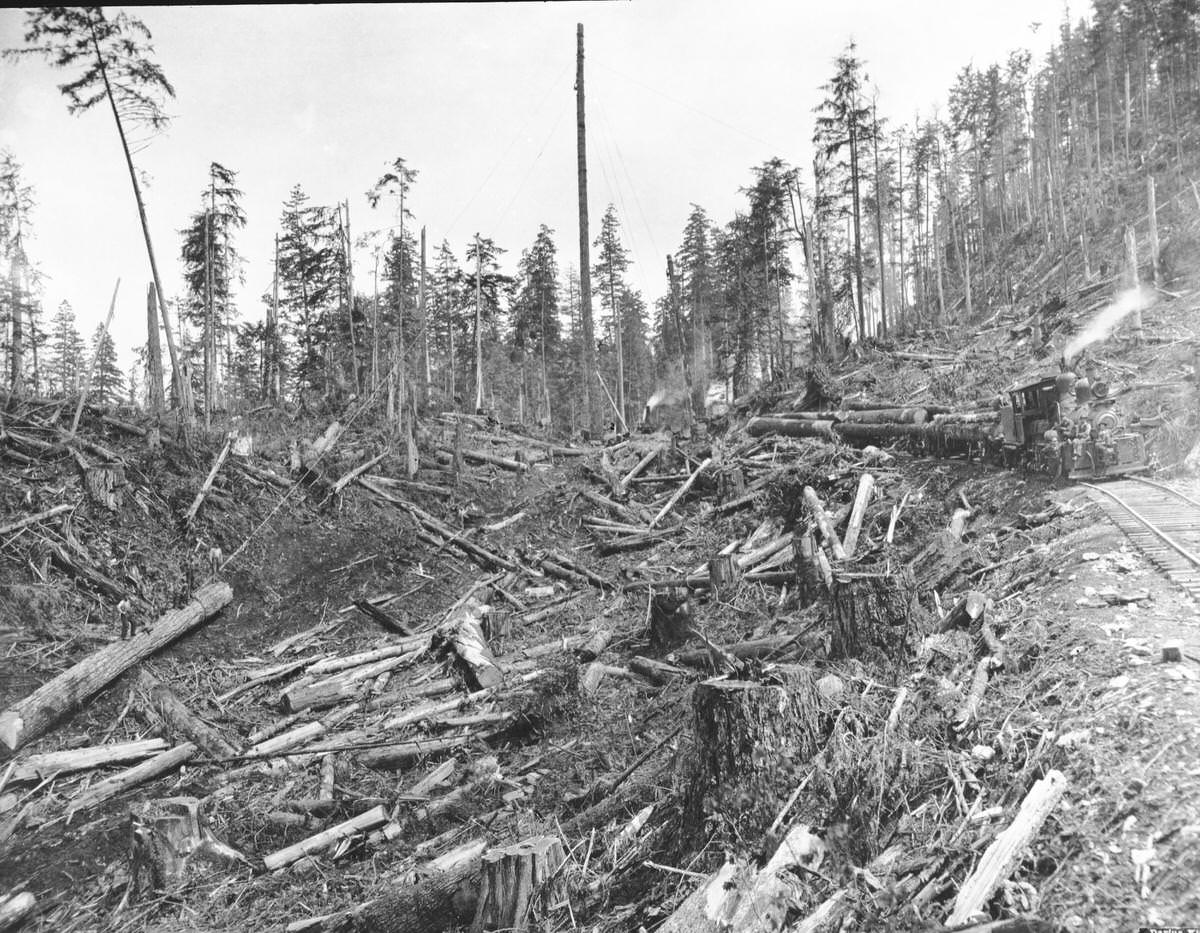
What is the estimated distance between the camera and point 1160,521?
7.82 meters

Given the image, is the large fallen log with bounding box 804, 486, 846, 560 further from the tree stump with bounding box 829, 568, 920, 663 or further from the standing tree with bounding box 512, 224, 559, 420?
the standing tree with bounding box 512, 224, 559, 420

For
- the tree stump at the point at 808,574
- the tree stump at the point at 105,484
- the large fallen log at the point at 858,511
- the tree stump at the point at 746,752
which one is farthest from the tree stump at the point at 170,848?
the large fallen log at the point at 858,511

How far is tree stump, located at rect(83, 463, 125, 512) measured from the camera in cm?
1026

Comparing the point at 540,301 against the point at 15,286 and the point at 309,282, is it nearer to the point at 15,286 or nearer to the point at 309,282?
the point at 309,282

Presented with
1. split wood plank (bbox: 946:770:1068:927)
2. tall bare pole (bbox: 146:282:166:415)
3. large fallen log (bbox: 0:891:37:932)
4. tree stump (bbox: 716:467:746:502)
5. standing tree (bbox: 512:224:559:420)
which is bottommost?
large fallen log (bbox: 0:891:37:932)

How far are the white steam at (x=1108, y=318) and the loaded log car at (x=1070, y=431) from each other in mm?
9319

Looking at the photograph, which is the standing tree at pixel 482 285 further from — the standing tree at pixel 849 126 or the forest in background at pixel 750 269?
the standing tree at pixel 849 126

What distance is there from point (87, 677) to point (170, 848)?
3447 mm

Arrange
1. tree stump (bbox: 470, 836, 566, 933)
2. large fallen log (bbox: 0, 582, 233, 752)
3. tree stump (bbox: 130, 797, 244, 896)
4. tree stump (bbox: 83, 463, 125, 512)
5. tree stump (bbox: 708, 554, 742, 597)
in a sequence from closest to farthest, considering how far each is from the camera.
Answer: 1. tree stump (bbox: 470, 836, 566, 933)
2. tree stump (bbox: 130, 797, 244, 896)
3. large fallen log (bbox: 0, 582, 233, 752)
4. tree stump (bbox: 708, 554, 742, 597)
5. tree stump (bbox: 83, 463, 125, 512)

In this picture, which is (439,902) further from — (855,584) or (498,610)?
A: (498,610)

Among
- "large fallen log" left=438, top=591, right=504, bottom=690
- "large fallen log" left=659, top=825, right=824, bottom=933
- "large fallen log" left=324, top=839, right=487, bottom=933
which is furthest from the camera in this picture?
"large fallen log" left=438, top=591, right=504, bottom=690

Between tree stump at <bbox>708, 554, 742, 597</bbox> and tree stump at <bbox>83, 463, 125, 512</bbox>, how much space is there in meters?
9.99

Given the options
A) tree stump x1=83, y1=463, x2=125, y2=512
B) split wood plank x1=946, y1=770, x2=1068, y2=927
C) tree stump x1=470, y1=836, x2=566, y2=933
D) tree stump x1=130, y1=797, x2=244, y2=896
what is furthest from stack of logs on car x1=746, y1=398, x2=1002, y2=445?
tree stump x1=83, y1=463, x2=125, y2=512

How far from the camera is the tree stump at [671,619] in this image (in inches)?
349
